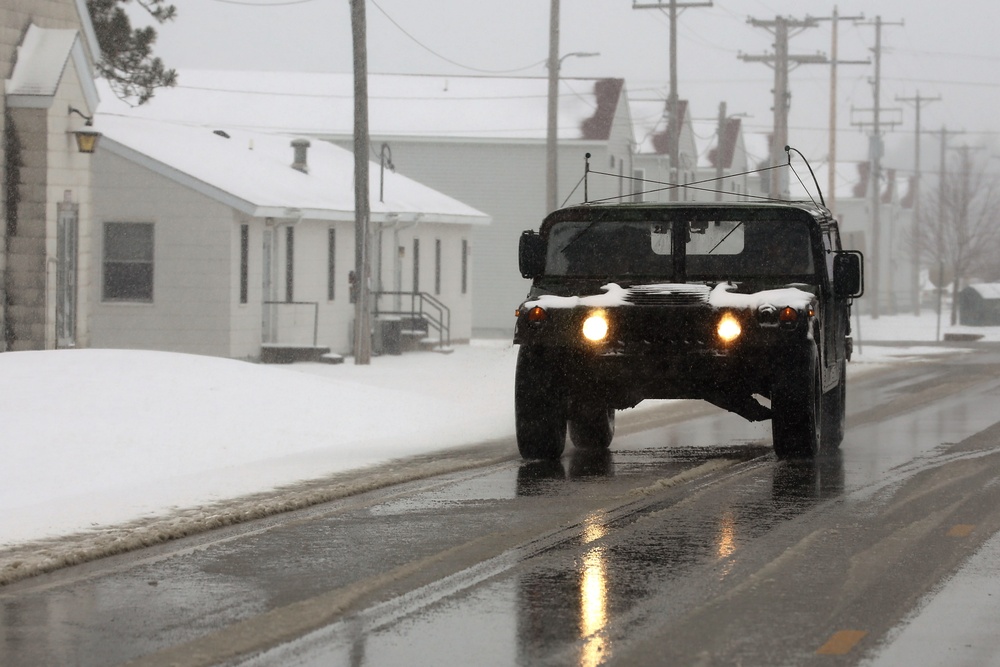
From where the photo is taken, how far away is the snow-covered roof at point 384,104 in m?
51.5

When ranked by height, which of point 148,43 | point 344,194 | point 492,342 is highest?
point 148,43

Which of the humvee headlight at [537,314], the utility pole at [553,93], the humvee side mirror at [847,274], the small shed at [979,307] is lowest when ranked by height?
the small shed at [979,307]

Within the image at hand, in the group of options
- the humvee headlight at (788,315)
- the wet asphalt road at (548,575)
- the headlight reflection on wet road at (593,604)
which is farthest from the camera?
the humvee headlight at (788,315)

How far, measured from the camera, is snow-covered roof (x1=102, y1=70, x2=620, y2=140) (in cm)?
5147

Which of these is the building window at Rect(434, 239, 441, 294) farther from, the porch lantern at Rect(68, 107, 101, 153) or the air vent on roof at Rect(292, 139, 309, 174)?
the porch lantern at Rect(68, 107, 101, 153)

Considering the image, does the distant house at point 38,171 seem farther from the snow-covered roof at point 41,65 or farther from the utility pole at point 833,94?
the utility pole at point 833,94

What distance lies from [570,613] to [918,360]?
29.2 metres

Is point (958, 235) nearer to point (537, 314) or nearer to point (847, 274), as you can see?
point (847, 274)

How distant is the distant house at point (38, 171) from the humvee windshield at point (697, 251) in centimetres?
958

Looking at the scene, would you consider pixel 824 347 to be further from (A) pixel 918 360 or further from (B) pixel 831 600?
(A) pixel 918 360

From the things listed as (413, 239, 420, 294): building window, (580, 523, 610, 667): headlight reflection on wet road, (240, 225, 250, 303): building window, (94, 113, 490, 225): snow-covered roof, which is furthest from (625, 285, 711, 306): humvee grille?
(413, 239, 420, 294): building window

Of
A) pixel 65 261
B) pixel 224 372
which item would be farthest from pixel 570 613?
pixel 65 261

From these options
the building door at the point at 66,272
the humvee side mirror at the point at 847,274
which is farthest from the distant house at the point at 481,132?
the humvee side mirror at the point at 847,274

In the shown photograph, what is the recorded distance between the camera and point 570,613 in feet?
24.3
